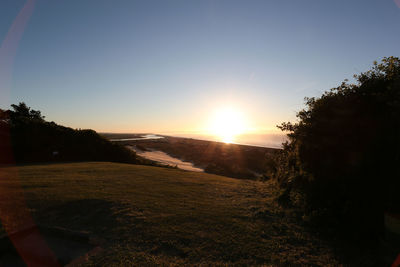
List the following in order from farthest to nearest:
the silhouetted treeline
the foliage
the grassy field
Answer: the silhouetted treeline < the foliage < the grassy field

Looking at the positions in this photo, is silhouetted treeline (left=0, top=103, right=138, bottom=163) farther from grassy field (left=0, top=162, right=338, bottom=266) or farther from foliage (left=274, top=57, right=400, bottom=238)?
foliage (left=274, top=57, right=400, bottom=238)

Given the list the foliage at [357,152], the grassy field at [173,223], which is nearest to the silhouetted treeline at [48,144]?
the grassy field at [173,223]

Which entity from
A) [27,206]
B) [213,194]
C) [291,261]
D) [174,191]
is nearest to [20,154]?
[27,206]

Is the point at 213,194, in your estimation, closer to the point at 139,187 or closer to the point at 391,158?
the point at 139,187

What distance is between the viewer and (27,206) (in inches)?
298

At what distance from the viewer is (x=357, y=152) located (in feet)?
18.1

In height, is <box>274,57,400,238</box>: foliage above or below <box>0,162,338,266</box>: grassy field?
above

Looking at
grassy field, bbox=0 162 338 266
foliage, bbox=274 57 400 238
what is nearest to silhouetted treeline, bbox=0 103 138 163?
grassy field, bbox=0 162 338 266

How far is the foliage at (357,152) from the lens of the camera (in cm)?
522

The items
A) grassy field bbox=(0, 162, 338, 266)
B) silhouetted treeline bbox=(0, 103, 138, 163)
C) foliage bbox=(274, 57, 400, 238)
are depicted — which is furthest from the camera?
silhouetted treeline bbox=(0, 103, 138, 163)

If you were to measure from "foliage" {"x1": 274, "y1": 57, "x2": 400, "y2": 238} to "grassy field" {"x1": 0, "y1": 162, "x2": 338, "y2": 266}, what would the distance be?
1.21 m

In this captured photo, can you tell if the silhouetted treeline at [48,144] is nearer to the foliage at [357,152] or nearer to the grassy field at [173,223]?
the grassy field at [173,223]

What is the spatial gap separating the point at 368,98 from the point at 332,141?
168 cm

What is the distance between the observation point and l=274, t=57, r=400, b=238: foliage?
522 centimetres
